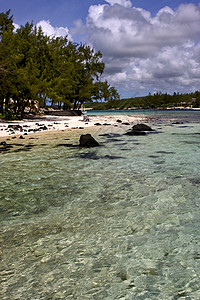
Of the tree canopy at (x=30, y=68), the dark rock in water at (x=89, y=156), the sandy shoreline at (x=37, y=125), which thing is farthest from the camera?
the tree canopy at (x=30, y=68)

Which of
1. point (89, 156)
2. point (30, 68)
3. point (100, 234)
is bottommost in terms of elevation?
point (100, 234)

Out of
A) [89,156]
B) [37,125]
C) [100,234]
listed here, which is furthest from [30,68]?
[100,234]

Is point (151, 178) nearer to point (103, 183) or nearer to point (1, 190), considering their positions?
point (103, 183)

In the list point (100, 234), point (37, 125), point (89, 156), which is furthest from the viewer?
point (37, 125)

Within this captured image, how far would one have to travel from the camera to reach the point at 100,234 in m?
3.75

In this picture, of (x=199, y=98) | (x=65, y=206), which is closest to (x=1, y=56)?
(x=65, y=206)

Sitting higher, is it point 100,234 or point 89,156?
point 89,156

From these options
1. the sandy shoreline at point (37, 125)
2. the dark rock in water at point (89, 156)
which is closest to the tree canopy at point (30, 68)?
the sandy shoreline at point (37, 125)

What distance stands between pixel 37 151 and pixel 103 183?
5.88 meters

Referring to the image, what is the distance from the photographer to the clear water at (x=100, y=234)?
2629 millimetres

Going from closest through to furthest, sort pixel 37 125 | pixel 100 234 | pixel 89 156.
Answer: pixel 100 234
pixel 89 156
pixel 37 125

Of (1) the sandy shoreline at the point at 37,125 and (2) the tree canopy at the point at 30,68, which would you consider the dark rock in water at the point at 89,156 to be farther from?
(2) the tree canopy at the point at 30,68

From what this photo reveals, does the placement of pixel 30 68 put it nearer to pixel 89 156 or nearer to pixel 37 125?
pixel 37 125

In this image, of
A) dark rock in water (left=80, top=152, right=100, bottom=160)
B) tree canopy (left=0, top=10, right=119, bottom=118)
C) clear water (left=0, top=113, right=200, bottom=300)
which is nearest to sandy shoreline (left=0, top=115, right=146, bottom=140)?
tree canopy (left=0, top=10, right=119, bottom=118)
